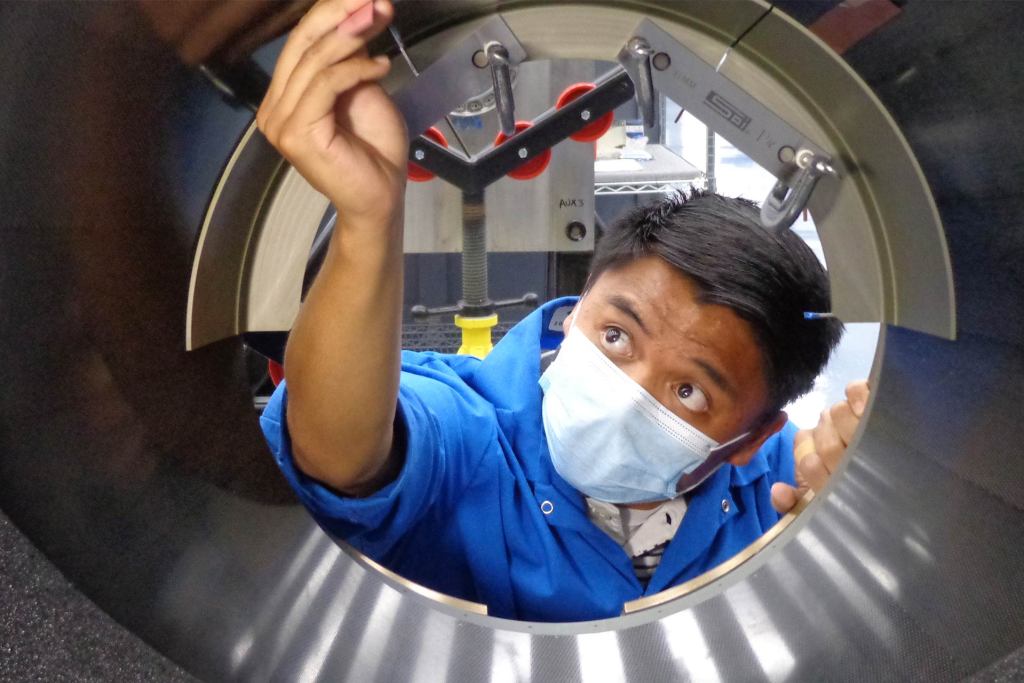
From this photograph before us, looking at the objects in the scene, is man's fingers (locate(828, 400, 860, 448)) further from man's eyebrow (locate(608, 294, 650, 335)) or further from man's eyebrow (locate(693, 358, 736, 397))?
man's eyebrow (locate(608, 294, 650, 335))

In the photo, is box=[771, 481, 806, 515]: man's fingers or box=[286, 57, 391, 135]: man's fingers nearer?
box=[286, 57, 391, 135]: man's fingers

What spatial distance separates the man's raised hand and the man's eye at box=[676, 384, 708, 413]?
520 mm

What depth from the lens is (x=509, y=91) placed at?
71 cm

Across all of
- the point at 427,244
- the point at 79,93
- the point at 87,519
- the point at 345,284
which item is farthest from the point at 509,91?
the point at 427,244

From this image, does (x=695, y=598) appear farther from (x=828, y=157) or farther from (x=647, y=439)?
(x=828, y=157)

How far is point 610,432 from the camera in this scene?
40.9 inches

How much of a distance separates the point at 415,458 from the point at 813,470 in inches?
18.5

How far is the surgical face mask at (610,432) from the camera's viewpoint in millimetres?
1039

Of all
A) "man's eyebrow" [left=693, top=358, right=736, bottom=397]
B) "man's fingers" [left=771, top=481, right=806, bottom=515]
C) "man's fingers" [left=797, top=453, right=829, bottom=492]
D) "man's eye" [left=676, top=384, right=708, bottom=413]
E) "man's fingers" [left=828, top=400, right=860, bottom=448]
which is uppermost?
"man's eyebrow" [left=693, top=358, right=736, bottom=397]

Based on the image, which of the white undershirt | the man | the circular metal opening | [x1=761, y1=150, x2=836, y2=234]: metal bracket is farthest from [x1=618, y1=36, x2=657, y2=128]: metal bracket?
the white undershirt

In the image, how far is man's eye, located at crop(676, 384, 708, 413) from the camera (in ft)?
3.51

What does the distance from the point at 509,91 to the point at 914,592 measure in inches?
19.0

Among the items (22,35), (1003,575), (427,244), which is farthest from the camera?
(427,244)

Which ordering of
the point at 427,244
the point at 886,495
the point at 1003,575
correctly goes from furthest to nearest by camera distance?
the point at 427,244 → the point at 886,495 → the point at 1003,575
